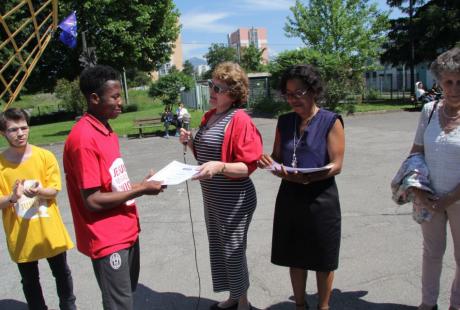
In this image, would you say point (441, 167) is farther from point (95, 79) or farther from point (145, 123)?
point (145, 123)

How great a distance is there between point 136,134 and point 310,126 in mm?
15589

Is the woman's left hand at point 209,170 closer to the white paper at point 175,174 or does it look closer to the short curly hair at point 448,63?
the white paper at point 175,174

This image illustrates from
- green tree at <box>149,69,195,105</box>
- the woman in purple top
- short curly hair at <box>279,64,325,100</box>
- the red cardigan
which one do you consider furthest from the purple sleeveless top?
green tree at <box>149,69,195,105</box>

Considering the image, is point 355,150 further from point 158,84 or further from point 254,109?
point 158,84

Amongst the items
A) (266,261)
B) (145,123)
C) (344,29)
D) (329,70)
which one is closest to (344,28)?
(344,29)

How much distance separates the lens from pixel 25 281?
3.17 meters

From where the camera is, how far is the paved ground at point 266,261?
368cm

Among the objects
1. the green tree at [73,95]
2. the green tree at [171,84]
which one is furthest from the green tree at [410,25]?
the green tree at [73,95]

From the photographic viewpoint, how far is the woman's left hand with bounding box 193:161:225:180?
271 cm

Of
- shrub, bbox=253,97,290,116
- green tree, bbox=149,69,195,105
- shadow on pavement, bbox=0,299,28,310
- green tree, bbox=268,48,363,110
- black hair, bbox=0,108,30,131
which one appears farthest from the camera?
green tree, bbox=149,69,195,105

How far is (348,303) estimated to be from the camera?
351 cm

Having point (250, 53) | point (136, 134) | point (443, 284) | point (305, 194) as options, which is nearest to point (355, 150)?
point (443, 284)

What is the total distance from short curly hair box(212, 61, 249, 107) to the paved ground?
1847mm

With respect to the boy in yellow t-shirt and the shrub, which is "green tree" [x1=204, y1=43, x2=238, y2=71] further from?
the boy in yellow t-shirt
